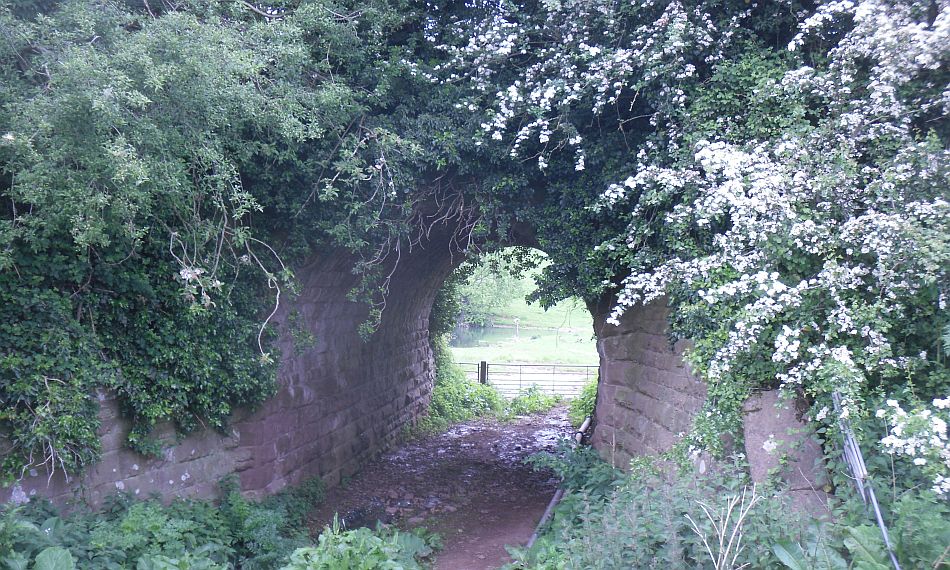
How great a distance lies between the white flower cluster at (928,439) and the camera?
3.38m

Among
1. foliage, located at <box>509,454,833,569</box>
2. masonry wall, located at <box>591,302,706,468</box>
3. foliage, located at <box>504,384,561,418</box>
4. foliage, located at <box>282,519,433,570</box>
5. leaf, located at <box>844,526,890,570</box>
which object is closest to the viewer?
leaf, located at <box>844,526,890,570</box>

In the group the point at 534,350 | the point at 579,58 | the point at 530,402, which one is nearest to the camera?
the point at 579,58

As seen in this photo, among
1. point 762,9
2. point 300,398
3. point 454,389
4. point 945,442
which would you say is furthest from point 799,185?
point 454,389

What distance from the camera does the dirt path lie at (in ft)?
25.5

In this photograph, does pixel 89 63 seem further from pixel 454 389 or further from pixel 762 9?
pixel 454 389

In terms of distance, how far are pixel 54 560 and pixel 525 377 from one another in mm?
20484

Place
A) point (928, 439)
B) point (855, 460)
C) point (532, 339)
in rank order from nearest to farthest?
1. point (928, 439)
2. point (855, 460)
3. point (532, 339)

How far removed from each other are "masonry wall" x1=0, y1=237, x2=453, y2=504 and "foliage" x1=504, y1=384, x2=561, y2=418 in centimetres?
443

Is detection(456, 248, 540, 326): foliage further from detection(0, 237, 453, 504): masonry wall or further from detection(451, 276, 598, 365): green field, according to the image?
detection(451, 276, 598, 365): green field

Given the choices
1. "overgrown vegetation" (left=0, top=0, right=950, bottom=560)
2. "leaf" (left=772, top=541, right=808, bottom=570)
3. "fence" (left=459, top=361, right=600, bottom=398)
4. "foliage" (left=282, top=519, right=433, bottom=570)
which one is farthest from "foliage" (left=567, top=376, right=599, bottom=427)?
"leaf" (left=772, top=541, right=808, bottom=570)

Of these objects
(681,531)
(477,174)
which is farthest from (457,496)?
(681,531)

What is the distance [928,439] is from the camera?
3.44 metres

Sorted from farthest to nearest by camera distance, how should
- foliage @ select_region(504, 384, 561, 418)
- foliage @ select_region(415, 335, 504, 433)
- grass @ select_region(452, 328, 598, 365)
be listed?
grass @ select_region(452, 328, 598, 365)
foliage @ select_region(504, 384, 561, 418)
foliage @ select_region(415, 335, 504, 433)

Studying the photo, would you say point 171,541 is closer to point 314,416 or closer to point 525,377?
point 314,416
